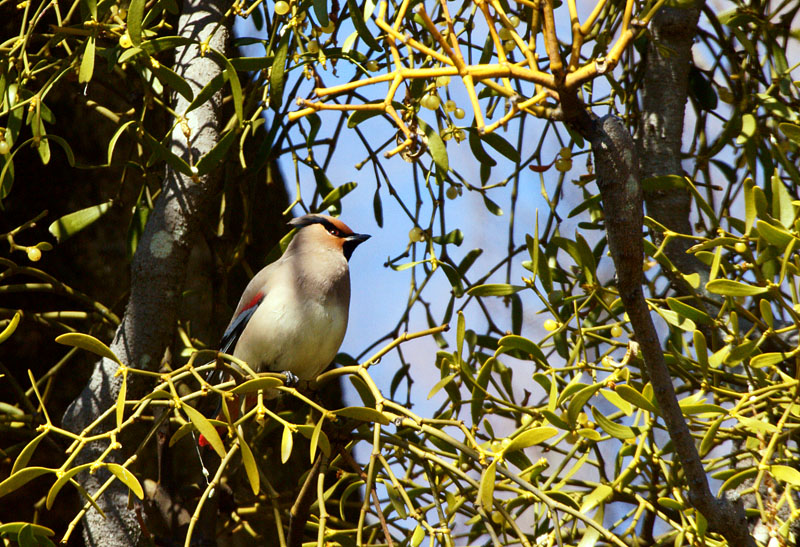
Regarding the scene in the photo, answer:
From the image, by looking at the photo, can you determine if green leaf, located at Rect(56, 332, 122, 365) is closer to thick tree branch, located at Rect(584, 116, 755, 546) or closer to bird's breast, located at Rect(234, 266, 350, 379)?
thick tree branch, located at Rect(584, 116, 755, 546)

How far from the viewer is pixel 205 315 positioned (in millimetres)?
1918

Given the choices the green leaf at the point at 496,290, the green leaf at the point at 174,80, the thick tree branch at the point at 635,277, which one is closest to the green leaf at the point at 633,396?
the thick tree branch at the point at 635,277

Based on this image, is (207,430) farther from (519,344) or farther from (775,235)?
(775,235)

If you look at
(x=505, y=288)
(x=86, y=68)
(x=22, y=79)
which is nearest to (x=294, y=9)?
(x=86, y=68)

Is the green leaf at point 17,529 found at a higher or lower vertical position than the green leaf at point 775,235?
lower

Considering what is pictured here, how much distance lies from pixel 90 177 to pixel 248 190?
34cm

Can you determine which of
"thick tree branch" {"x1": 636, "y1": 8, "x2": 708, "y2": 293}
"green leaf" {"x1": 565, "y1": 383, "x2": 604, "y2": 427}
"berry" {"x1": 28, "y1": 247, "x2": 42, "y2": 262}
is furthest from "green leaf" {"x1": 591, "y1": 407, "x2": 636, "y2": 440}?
"berry" {"x1": 28, "y1": 247, "x2": 42, "y2": 262}

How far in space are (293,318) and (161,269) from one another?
0.30m

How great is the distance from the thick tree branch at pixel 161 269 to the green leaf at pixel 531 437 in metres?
0.71

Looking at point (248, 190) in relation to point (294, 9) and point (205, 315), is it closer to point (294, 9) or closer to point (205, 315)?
point (205, 315)

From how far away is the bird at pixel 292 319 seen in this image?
1689mm

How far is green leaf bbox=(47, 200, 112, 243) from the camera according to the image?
4.91ft

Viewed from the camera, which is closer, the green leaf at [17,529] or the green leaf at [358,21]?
the green leaf at [17,529]

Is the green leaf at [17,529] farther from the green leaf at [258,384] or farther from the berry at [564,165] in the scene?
the berry at [564,165]
